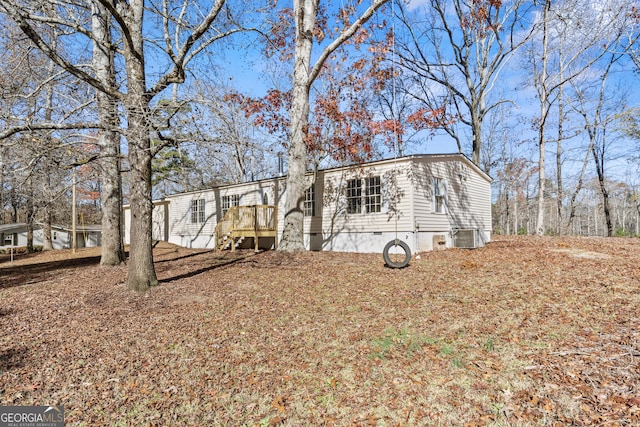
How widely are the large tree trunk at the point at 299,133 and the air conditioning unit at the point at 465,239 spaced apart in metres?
5.94

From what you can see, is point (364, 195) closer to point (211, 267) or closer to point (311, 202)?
point (311, 202)

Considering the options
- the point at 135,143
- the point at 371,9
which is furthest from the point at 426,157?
the point at 135,143

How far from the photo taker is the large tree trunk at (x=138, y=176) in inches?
225

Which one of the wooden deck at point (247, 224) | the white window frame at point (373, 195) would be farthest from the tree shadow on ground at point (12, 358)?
the white window frame at point (373, 195)

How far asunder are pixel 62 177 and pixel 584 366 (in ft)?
31.9

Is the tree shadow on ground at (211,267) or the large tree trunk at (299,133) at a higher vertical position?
the large tree trunk at (299,133)

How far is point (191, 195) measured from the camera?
1825 centimetres

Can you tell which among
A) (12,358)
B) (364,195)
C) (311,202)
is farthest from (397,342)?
(311,202)

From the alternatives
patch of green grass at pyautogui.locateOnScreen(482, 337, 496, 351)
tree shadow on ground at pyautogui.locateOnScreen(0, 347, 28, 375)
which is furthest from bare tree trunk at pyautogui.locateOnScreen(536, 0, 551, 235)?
tree shadow on ground at pyautogui.locateOnScreen(0, 347, 28, 375)

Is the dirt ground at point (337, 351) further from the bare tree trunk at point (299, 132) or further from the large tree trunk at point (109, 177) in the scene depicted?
the bare tree trunk at point (299, 132)

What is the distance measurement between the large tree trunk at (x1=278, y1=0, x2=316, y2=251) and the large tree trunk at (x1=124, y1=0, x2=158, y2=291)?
4.67 m

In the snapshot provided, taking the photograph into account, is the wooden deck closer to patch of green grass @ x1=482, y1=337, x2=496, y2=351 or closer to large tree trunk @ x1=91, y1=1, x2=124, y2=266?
large tree trunk @ x1=91, y1=1, x2=124, y2=266

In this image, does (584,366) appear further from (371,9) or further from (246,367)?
(371,9)

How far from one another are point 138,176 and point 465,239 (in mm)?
10527
